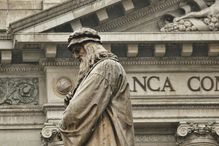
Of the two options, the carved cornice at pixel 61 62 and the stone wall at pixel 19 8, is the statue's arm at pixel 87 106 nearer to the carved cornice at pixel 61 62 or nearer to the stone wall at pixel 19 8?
the carved cornice at pixel 61 62

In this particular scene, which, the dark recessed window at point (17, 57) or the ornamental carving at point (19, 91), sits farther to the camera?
the dark recessed window at point (17, 57)

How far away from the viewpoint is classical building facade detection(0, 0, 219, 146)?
33.7m

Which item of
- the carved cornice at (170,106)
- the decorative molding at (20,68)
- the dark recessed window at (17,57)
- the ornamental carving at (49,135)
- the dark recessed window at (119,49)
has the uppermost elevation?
the dark recessed window at (119,49)

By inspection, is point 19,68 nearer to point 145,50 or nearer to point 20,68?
point 20,68

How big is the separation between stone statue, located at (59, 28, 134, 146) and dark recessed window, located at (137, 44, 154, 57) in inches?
875

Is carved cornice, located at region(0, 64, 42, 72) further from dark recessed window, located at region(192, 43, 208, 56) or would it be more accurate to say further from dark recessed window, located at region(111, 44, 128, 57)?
dark recessed window, located at region(192, 43, 208, 56)

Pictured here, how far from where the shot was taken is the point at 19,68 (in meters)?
34.6

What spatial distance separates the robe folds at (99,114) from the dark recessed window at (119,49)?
22.0 m

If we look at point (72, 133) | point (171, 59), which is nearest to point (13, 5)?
point (171, 59)

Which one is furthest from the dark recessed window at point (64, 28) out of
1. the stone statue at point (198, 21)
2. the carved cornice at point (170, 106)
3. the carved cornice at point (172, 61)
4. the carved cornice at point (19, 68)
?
the carved cornice at point (170, 106)

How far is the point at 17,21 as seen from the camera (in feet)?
111

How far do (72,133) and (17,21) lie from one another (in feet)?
72.2

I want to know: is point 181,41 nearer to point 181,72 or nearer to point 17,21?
point 181,72

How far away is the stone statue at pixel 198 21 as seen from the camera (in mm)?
34750
